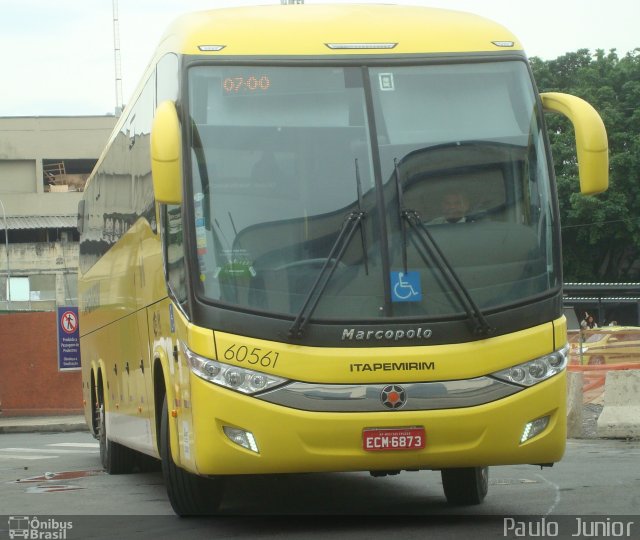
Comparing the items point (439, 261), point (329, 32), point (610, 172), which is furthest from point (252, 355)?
point (610, 172)

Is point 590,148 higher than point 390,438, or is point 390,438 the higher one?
point 590,148

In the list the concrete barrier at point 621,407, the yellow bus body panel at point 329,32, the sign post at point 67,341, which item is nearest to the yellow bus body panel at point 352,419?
the yellow bus body panel at point 329,32

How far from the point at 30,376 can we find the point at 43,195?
52.5 metres

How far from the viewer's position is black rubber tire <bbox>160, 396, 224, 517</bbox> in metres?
9.65

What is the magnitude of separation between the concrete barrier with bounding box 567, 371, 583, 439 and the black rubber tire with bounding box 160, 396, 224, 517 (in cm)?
999

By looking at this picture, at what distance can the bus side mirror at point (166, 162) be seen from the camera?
28.4 ft

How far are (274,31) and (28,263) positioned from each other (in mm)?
70450

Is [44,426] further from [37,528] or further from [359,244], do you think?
[359,244]

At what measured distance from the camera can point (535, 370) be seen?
8609 mm

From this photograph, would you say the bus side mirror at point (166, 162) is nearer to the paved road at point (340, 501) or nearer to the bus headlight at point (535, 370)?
the paved road at point (340, 501)

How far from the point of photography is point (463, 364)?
27.6ft

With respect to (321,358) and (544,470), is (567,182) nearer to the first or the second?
(544,470)

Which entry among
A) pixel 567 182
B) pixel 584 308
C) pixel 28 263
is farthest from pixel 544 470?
pixel 28 263

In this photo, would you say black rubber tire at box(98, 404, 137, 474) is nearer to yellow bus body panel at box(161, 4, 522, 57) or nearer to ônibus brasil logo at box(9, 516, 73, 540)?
ônibus brasil logo at box(9, 516, 73, 540)
